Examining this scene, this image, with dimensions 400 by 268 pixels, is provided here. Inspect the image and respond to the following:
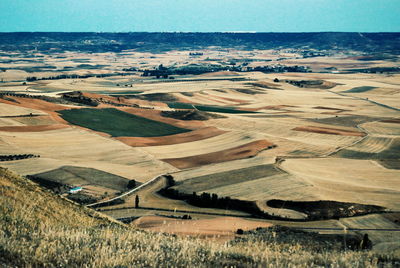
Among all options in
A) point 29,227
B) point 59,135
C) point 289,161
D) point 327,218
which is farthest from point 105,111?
point 29,227

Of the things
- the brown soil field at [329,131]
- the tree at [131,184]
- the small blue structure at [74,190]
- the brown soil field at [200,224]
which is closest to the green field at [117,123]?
the brown soil field at [329,131]

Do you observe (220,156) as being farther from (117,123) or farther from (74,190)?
Answer: (117,123)

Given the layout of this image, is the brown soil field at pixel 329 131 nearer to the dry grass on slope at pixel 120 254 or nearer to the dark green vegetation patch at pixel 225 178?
the dark green vegetation patch at pixel 225 178

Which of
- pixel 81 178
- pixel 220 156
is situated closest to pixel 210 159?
pixel 220 156

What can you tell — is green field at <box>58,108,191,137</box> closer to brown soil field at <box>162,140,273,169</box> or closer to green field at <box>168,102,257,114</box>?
brown soil field at <box>162,140,273,169</box>

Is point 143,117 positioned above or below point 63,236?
below

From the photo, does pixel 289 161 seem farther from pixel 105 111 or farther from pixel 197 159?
pixel 105 111
